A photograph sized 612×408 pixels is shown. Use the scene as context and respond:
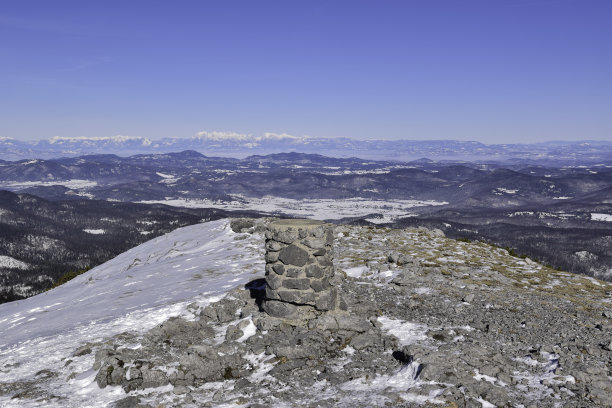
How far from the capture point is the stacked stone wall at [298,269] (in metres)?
13.1

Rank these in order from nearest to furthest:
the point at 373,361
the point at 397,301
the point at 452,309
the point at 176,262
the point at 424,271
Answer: the point at 373,361
the point at 452,309
the point at 397,301
the point at 424,271
the point at 176,262

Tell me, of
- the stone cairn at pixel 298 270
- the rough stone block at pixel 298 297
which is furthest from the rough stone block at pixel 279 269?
the rough stone block at pixel 298 297

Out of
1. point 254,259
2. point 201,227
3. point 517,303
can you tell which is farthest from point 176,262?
point 517,303

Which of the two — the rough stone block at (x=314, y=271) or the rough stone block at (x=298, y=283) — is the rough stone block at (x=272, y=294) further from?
the rough stone block at (x=314, y=271)

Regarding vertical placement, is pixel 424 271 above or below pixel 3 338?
above

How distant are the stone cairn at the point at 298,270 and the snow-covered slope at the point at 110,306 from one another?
433 cm

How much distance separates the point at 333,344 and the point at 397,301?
434cm

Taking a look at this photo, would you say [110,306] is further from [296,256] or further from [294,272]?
[296,256]

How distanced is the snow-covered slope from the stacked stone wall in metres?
4.34

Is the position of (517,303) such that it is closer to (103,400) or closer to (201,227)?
(103,400)

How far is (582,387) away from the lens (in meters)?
8.78

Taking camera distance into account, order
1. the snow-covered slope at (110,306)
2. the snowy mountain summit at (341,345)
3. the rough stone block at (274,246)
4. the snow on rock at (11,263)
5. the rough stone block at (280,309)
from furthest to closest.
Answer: the snow on rock at (11,263) < the rough stone block at (274,246) < the rough stone block at (280,309) < the snow-covered slope at (110,306) < the snowy mountain summit at (341,345)

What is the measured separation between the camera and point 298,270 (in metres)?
13.1

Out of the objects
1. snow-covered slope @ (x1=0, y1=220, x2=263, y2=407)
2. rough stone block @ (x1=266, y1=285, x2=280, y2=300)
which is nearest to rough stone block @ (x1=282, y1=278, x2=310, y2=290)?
rough stone block @ (x1=266, y1=285, x2=280, y2=300)
